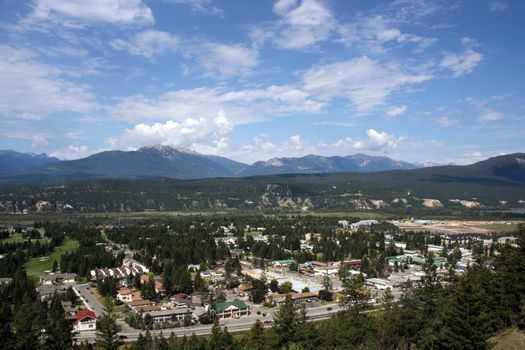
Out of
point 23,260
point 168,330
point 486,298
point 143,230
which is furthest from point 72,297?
point 143,230

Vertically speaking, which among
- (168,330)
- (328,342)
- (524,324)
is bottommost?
(168,330)

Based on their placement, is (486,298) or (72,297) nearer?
(486,298)

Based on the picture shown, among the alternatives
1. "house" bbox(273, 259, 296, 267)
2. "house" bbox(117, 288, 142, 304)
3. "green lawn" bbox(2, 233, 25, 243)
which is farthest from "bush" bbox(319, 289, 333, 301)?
"green lawn" bbox(2, 233, 25, 243)

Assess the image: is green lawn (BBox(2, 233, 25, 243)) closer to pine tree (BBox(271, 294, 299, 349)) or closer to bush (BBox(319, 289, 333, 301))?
bush (BBox(319, 289, 333, 301))

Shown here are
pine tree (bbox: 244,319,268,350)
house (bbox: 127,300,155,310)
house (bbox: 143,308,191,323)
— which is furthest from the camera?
house (bbox: 127,300,155,310)

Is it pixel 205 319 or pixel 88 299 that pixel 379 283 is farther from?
pixel 88 299

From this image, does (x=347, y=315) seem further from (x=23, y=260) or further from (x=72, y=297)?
(x=23, y=260)

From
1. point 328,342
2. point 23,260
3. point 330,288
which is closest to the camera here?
point 328,342
